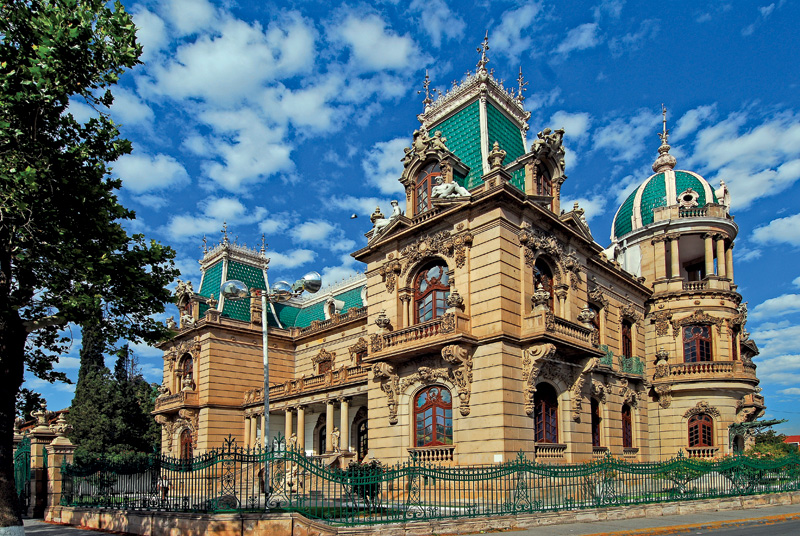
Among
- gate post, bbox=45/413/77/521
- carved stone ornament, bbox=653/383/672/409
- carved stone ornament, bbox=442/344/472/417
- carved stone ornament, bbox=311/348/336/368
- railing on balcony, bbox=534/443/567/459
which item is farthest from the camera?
carved stone ornament, bbox=311/348/336/368

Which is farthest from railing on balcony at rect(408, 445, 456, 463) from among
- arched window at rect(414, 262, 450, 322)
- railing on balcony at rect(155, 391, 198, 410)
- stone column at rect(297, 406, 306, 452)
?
railing on balcony at rect(155, 391, 198, 410)

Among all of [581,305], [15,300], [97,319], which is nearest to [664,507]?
[581,305]

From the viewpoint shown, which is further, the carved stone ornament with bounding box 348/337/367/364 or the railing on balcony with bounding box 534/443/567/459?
the carved stone ornament with bounding box 348/337/367/364

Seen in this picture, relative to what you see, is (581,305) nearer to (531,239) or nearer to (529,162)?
(531,239)

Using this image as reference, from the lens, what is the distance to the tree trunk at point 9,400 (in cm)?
1086

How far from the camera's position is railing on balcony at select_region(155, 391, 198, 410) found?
116 feet

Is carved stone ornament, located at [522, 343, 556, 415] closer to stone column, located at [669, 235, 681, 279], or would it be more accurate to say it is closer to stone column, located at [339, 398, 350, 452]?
stone column, located at [339, 398, 350, 452]

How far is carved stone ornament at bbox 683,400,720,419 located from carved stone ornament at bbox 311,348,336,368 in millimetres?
19551

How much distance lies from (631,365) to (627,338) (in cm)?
220

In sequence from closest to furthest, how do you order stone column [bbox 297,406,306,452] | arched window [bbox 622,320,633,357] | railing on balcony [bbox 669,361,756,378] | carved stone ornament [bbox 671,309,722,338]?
railing on balcony [bbox 669,361,756,378] → arched window [bbox 622,320,633,357] → carved stone ornament [bbox 671,309,722,338] → stone column [bbox 297,406,306,452]

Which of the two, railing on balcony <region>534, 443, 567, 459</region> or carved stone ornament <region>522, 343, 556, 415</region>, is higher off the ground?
carved stone ornament <region>522, 343, 556, 415</region>

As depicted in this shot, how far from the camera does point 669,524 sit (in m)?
15.7

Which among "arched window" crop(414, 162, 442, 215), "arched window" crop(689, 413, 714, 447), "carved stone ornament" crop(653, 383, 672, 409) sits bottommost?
"arched window" crop(689, 413, 714, 447)

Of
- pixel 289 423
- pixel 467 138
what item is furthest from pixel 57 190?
pixel 289 423
